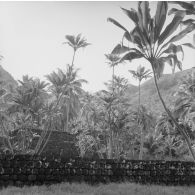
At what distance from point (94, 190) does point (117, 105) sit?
18728mm

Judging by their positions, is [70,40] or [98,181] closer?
[98,181]

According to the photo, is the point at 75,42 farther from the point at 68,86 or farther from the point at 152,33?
the point at 152,33

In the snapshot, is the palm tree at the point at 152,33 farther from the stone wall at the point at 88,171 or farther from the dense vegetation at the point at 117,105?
the stone wall at the point at 88,171

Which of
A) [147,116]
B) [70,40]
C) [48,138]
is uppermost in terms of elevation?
[70,40]

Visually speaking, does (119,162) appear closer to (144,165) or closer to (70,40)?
(144,165)

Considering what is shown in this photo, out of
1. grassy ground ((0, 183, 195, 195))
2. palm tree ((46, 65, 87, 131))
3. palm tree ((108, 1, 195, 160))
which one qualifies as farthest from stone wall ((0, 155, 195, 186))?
palm tree ((46, 65, 87, 131))

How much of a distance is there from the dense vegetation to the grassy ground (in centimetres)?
338

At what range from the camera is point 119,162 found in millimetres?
15375

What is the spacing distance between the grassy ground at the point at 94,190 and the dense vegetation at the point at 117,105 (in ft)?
11.1

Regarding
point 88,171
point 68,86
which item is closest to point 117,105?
point 68,86

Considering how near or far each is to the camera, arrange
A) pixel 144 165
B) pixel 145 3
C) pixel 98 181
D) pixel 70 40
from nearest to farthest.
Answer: pixel 145 3 → pixel 98 181 → pixel 144 165 → pixel 70 40

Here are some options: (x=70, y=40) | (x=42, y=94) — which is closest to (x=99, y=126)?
(x=42, y=94)

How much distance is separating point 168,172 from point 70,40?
14.9 m

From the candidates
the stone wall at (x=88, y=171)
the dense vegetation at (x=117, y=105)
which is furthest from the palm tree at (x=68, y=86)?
the stone wall at (x=88, y=171)
